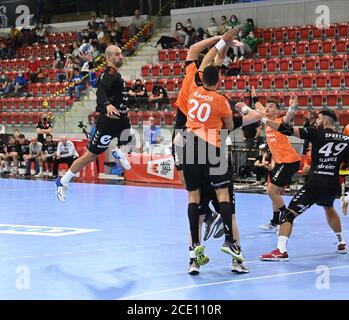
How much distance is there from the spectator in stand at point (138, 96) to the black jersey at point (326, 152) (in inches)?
549

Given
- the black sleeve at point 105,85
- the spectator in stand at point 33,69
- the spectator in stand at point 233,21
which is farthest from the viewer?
the spectator in stand at point 33,69

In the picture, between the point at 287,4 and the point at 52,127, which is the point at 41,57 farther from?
the point at 287,4

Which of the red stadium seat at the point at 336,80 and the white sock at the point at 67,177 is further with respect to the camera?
the red stadium seat at the point at 336,80

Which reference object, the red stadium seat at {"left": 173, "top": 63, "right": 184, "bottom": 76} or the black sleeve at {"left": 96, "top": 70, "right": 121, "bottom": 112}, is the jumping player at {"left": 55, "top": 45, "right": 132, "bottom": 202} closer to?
the black sleeve at {"left": 96, "top": 70, "right": 121, "bottom": 112}

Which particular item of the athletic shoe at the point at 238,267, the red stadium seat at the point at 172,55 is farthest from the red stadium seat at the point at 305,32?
the athletic shoe at the point at 238,267

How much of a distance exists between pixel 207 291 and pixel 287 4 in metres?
19.6

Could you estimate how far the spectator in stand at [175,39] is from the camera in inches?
1037

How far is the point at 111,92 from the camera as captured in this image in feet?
31.6

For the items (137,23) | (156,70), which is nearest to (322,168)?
(156,70)

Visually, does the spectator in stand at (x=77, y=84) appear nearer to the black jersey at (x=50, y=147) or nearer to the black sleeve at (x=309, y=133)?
the black jersey at (x=50, y=147)

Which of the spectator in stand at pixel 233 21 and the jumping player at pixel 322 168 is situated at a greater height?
the spectator in stand at pixel 233 21

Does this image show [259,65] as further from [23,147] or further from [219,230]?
[219,230]
